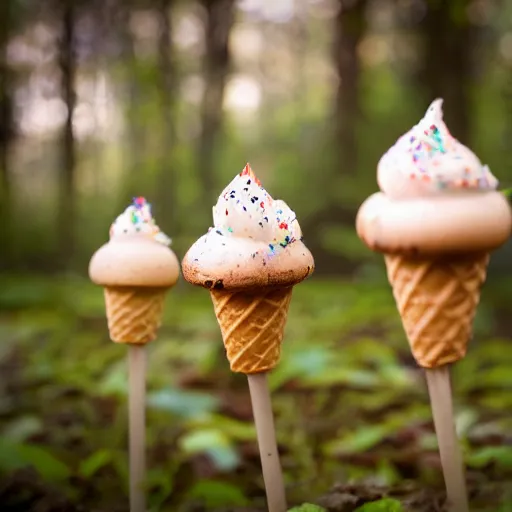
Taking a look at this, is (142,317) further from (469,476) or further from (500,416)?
(500,416)

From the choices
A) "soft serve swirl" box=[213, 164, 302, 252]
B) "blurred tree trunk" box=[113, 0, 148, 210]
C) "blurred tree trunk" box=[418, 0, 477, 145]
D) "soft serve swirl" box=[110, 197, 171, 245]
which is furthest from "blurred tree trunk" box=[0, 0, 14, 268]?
"soft serve swirl" box=[213, 164, 302, 252]

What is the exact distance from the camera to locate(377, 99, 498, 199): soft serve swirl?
1.06 metres

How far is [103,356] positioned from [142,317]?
215 cm

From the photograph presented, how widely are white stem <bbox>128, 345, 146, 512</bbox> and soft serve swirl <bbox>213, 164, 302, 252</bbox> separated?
1.80 ft

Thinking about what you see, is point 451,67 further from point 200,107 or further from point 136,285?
point 136,285

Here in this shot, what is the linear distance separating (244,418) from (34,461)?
101cm

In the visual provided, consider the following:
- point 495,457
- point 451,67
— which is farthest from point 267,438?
point 451,67

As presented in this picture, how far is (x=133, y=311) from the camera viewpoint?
57.9 inches

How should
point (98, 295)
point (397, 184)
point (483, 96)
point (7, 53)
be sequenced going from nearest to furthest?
point (397, 184) → point (98, 295) → point (7, 53) → point (483, 96)

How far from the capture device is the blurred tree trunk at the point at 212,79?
7.14 meters

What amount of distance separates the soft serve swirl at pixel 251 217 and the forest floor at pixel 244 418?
0.67 metres

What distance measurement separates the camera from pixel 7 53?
6.47 meters

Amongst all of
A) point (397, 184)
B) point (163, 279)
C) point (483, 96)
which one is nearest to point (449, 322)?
point (397, 184)

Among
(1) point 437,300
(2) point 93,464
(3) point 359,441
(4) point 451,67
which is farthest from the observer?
(4) point 451,67
